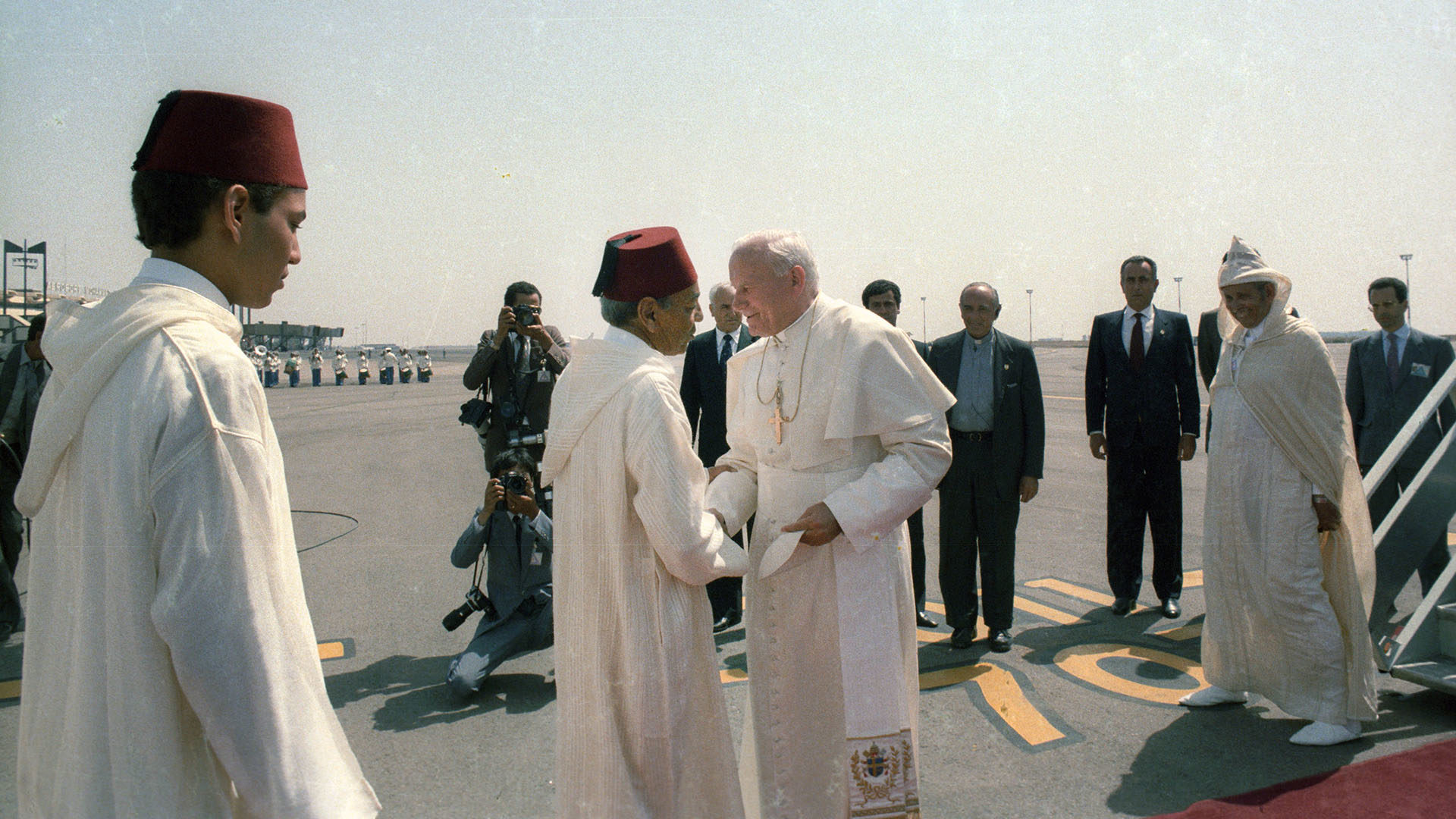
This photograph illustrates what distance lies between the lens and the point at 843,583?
9.53ft

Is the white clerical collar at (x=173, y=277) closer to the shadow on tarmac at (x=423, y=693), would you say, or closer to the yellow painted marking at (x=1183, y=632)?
the shadow on tarmac at (x=423, y=693)

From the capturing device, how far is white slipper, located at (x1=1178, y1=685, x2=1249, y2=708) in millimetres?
4219

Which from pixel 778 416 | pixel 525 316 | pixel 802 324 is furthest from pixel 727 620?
pixel 802 324

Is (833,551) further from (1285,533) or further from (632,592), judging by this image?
(1285,533)

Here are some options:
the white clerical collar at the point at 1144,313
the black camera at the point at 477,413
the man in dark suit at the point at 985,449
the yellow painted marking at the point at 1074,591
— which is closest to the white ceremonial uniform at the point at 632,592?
the man in dark suit at the point at 985,449

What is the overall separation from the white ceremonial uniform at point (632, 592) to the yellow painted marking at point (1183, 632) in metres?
3.80

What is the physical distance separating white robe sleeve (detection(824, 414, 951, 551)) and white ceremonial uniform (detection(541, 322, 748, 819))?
1.43ft

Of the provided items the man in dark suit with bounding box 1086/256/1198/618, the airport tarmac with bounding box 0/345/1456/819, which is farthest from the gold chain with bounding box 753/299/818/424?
the man in dark suit with bounding box 1086/256/1198/618

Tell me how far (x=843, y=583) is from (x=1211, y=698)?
8.14 feet

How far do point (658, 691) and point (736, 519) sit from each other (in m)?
0.82

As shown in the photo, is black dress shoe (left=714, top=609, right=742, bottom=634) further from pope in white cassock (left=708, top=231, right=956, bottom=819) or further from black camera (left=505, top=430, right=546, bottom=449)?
pope in white cassock (left=708, top=231, right=956, bottom=819)

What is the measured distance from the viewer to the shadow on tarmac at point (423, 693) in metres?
4.20

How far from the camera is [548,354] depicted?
18.2 ft

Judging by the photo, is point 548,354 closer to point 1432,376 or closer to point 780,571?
point 780,571
